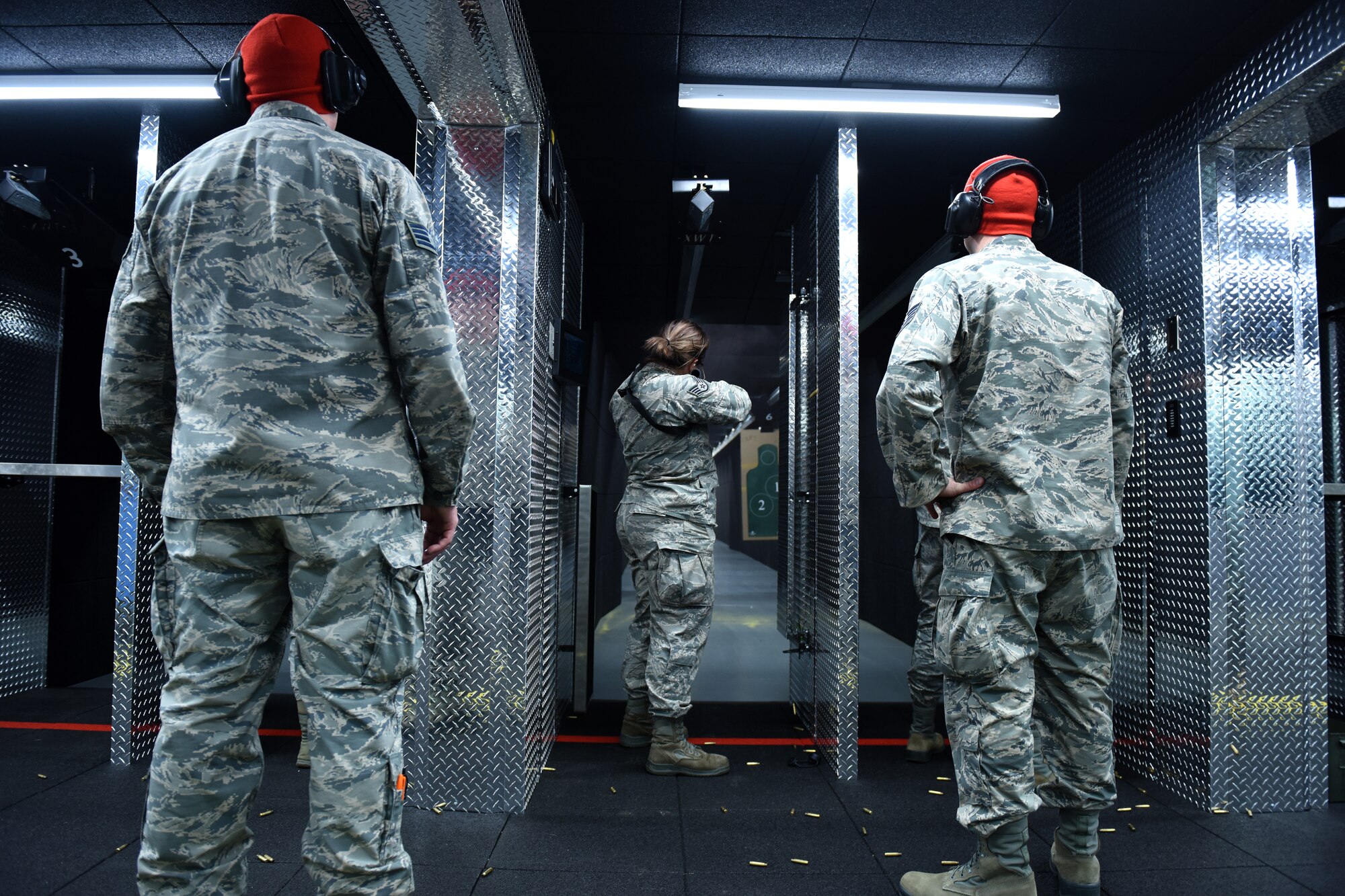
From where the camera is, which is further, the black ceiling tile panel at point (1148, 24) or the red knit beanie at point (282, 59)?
the black ceiling tile panel at point (1148, 24)

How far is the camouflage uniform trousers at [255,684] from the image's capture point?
1.31 m

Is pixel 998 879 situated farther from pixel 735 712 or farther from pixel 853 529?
pixel 735 712

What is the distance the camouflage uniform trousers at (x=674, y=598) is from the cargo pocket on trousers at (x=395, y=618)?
1775 mm

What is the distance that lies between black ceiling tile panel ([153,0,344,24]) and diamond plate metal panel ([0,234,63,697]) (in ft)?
8.03

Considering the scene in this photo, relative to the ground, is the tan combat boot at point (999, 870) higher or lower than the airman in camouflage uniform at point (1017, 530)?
lower

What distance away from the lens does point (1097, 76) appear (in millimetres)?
3176

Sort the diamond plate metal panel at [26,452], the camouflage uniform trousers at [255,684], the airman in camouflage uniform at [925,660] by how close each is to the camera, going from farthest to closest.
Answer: the diamond plate metal panel at [26,452], the airman in camouflage uniform at [925,660], the camouflage uniform trousers at [255,684]

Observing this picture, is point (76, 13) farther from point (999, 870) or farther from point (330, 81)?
point (999, 870)

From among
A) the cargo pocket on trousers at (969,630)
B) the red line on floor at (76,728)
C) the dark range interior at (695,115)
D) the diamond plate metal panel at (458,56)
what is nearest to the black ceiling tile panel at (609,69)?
the dark range interior at (695,115)

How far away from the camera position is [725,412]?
123 inches

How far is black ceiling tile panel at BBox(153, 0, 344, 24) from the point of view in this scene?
2779mm

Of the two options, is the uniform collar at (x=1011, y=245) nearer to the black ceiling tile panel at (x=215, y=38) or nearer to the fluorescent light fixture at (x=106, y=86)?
the black ceiling tile panel at (x=215, y=38)

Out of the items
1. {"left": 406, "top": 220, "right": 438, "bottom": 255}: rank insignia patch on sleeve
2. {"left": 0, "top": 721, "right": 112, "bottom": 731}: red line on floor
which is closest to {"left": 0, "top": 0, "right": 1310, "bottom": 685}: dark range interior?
{"left": 0, "top": 721, "right": 112, "bottom": 731}: red line on floor

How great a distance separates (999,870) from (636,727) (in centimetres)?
180
